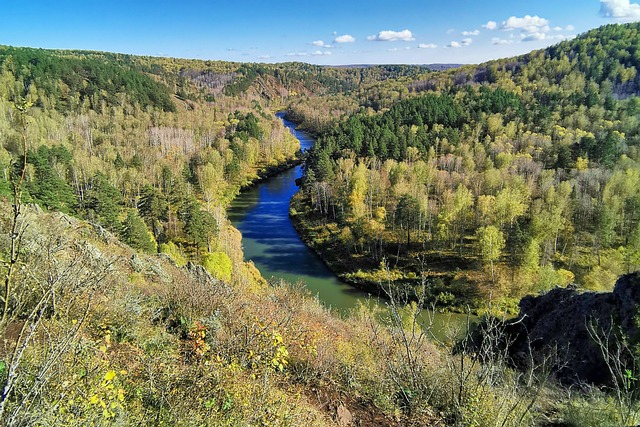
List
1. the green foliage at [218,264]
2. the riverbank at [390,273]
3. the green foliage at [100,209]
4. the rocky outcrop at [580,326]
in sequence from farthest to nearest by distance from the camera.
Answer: the riverbank at [390,273] < the green foliage at [100,209] < the green foliage at [218,264] < the rocky outcrop at [580,326]

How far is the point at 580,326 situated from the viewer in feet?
54.6

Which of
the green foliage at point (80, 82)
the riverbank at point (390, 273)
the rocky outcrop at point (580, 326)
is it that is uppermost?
the green foliage at point (80, 82)

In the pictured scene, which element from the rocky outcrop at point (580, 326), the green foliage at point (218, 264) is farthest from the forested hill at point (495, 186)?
the green foliage at point (218, 264)

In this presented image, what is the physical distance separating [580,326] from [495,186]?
3072 centimetres

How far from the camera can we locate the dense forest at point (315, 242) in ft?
21.0

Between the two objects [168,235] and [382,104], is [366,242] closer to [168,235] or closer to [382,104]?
[168,235]

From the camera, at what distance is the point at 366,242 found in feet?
129

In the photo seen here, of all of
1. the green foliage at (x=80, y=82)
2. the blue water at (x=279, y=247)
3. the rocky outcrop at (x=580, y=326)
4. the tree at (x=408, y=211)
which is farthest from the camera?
the green foliage at (x=80, y=82)

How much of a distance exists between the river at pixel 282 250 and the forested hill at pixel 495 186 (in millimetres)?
2081

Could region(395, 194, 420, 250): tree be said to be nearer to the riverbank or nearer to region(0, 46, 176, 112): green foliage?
the riverbank

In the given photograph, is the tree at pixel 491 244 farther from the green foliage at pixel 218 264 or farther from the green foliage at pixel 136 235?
the green foliage at pixel 136 235

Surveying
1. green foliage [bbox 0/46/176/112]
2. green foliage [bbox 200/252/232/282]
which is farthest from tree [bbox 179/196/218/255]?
green foliage [bbox 0/46/176/112]

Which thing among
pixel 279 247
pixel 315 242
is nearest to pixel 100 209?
pixel 279 247

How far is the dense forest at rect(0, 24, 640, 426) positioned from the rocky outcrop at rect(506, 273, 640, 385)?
0.65 meters
